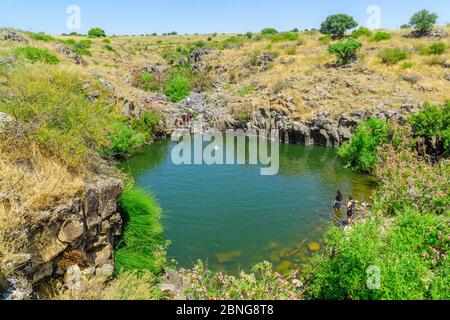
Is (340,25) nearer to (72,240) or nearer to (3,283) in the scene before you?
(72,240)

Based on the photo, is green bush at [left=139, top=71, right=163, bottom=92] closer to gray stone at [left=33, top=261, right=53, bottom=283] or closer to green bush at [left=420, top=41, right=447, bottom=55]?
green bush at [left=420, top=41, right=447, bottom=55]

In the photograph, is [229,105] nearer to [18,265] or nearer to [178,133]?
[178,133]

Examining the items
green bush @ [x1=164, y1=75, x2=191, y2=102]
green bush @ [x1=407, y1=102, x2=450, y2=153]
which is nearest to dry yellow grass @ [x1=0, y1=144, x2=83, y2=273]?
green bush @ [x1=407, y1=102, x2=450, y2=153]

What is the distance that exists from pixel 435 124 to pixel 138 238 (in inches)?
940

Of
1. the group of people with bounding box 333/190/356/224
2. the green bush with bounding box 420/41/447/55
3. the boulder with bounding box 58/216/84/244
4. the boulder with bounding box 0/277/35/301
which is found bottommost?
the group of people with bounding box 333/190/356/224

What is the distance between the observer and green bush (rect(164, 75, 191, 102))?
5366cm

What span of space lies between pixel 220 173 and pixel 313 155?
11.7 m

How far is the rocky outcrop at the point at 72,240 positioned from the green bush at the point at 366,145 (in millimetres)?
20347

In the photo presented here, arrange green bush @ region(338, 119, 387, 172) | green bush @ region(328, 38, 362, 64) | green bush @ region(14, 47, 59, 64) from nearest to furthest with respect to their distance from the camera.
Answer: green bush @ region(338, 119, 387, 172)
green bush @ region(14, 47, 59, 64)
green bush @ region(328, 38, 362, 64)

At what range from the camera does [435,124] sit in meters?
25.7

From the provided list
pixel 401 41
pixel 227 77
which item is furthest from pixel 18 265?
pixel 401 41

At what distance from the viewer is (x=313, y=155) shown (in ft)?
111

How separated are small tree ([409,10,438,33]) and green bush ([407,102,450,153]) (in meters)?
39.9

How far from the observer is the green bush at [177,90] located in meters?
53.7
